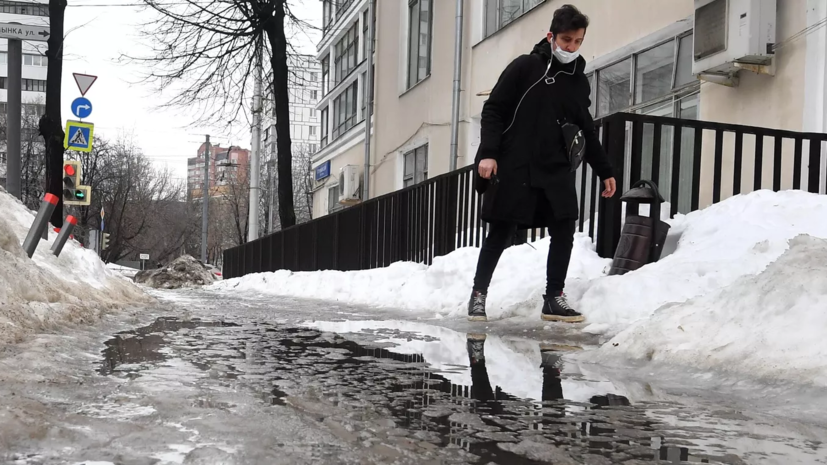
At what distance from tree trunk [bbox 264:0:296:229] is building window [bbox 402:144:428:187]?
3.12 metres

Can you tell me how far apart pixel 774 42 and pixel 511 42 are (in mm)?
6755

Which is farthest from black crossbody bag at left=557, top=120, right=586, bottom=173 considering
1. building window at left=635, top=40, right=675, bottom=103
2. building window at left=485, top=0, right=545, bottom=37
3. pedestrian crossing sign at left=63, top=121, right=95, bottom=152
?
pedestrian crossing sign at left=63, top=121, right=95, bottom=152

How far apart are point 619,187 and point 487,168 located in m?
2.35

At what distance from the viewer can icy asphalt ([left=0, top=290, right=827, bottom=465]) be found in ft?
6.90

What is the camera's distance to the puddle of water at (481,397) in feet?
7.27

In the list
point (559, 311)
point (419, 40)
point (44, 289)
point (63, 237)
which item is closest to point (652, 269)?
point (559, 311)

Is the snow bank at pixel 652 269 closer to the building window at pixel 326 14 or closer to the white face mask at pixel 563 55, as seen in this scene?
the white face mask at pixel 563 55

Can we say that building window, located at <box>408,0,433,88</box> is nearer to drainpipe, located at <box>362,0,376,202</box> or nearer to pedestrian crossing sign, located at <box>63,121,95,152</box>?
drainpipe, located at <box>362,0,376,202</box>

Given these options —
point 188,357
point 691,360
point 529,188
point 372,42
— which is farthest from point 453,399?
point 372,42

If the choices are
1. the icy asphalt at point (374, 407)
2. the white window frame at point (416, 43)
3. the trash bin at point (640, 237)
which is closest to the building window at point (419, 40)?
the white window frame at point (416, 43)

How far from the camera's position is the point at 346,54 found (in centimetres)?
3188

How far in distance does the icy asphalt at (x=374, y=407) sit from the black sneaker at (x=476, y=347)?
0.02m

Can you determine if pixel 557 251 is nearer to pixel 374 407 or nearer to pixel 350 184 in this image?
pixel 374 407

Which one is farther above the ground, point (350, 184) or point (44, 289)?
point (350, 184)
